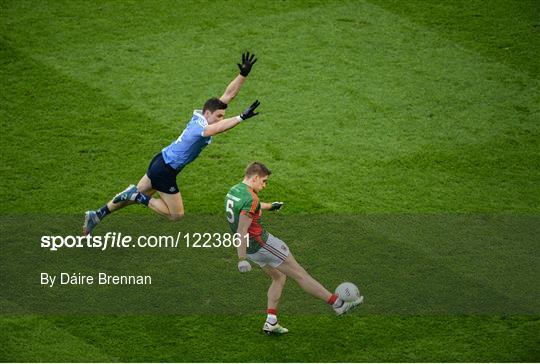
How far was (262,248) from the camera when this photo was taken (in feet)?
34.7

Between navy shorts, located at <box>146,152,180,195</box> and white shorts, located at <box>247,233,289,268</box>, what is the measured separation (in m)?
1.93

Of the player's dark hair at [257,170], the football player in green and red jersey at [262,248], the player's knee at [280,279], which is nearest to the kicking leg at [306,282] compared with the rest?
the football player in green and red jersey at [262,248]

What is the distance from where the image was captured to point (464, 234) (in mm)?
12625

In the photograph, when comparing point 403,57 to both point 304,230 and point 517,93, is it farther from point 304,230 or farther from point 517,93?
point 304,230

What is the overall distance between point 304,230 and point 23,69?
612 cm

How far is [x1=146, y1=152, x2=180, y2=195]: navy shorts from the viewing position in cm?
1203

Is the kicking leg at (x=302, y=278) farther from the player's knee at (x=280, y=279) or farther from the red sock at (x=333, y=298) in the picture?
the player's knee at (x=280, y=279)

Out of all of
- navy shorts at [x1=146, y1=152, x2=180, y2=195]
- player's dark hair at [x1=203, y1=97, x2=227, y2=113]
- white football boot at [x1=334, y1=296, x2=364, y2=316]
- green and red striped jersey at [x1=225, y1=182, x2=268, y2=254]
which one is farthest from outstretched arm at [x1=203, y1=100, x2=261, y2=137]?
white football boot at [x1=334, y1=296, x2=364, y2=316]

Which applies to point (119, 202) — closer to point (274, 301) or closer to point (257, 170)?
point (257, 170)

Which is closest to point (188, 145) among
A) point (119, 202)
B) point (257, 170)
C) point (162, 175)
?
point (162, 175)

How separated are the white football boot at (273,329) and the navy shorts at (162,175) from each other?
2328 mm

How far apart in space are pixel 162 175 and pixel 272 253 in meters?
2.18

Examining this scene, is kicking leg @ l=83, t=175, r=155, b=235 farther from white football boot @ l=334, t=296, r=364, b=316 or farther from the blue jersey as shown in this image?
white football boot @ l=334, t=296, r=364, b=316

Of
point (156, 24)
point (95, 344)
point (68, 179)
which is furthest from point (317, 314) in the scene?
point (156, 24)
